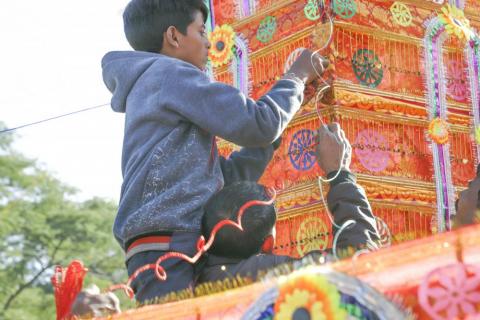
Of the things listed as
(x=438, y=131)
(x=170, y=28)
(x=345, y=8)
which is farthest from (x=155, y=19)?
(x=438, y=131)

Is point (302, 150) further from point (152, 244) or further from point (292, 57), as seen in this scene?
point (152, 244)

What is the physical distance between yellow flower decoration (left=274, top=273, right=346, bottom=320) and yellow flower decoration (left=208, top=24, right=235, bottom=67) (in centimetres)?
183

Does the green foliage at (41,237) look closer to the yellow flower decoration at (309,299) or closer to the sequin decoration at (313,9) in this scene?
the sequin decoration at (313,9)

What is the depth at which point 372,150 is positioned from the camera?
9.14 ft

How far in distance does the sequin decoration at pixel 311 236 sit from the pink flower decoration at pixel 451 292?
58.8 inches

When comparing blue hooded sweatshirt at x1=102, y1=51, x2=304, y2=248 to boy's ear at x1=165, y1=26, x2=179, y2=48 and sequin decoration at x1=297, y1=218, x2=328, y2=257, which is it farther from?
sequin decoration at x1=297, y1=218, x2=328, y2=257

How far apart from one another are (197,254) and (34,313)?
12.2m

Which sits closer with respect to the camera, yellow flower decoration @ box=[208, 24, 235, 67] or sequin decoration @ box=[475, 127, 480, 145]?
sequin decoration @ box=[475, 127, 480, 145]

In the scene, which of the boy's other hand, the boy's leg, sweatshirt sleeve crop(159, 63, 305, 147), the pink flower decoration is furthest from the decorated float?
the pink flower decoration

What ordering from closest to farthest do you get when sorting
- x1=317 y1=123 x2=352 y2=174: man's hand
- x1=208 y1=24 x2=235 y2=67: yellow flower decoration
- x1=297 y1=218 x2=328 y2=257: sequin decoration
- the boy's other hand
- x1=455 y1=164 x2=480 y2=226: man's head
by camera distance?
x1=455 y1=164 x2=480 y2=226: man's head → x1=317 y1=123 x2=352 y2=174: man's hand → the boy's other hand → x1=297 y1=218 x2=328 y2=257: sequin decoration → x1=208 y1=24 x2=235 y2=67: yellow flower decoration

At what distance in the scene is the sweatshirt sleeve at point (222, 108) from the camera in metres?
2.11

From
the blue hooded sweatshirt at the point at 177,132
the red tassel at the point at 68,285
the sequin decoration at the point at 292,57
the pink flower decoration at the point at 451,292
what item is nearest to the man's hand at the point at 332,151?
the blue hooded sweatshirt at the point at 177,132

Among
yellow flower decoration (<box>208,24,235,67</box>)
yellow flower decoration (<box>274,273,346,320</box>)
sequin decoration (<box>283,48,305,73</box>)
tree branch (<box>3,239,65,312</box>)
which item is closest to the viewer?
yellow flower decoration (<box>274,273,346,320</box>)

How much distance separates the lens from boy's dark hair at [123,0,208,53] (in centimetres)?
245
